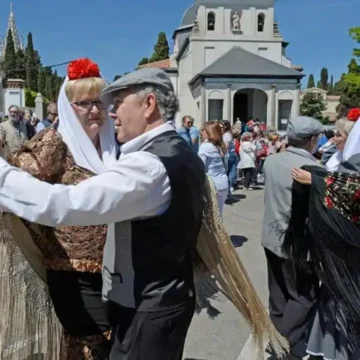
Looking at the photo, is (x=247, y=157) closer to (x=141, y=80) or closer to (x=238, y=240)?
(x=238, y=240)

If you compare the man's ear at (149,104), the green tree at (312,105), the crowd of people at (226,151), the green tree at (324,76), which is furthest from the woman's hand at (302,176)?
the green tree at (324,76)

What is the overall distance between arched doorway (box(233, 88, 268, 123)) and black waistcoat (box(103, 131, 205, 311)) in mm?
46208

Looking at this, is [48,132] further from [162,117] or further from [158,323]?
[158,323]

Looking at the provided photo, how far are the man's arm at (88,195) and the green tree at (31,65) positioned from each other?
6325 centimetres

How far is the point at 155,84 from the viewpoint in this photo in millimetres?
1851

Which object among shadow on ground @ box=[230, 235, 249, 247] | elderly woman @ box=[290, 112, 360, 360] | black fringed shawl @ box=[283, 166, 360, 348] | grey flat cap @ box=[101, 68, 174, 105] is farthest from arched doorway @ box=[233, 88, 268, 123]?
grey flat cap @ box=[101, 68, 174, 105]

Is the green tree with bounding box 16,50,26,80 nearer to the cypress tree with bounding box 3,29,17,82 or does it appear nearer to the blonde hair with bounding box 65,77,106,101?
the cypress tree with bounding box 3,29,17,82

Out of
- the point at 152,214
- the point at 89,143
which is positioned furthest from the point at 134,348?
the point at 89,143

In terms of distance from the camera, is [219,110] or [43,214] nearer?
[43,214]

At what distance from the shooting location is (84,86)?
8.14 ft

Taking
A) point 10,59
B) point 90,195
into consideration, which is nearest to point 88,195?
point 90,195

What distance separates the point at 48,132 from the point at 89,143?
198 millimetres

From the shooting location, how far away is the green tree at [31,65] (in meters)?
64.9

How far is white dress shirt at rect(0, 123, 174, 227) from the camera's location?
1.55 meters
